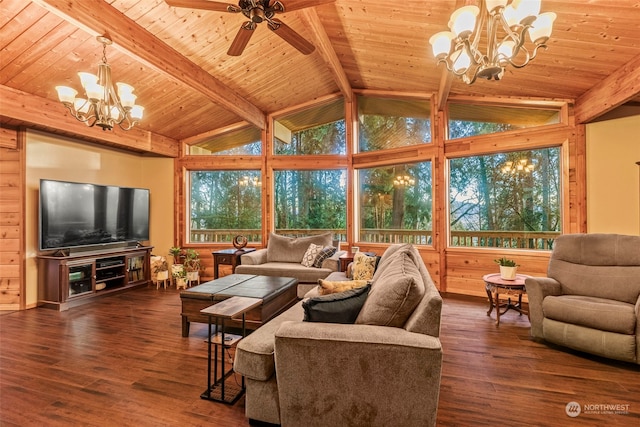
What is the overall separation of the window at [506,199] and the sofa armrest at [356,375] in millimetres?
3894

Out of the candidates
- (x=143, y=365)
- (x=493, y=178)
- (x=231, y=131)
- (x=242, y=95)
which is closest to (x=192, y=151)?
(x=231, y=131)

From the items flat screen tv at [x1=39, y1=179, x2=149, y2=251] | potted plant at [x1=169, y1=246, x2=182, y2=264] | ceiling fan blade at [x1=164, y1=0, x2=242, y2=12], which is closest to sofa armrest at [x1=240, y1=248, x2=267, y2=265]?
potted plant at [x1=169, y1=246, x2=182, y2=264]

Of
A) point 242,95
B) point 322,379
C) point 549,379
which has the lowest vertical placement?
point 549,379

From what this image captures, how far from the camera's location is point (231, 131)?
624 centimetres

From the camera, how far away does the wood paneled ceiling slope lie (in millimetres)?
2822

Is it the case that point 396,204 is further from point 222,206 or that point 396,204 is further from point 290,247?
point 222,206

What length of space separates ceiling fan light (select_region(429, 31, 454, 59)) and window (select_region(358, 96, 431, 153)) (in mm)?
2772

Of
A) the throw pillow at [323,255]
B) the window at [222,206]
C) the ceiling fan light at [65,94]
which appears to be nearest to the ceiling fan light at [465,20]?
the throw pillow at [323,255]

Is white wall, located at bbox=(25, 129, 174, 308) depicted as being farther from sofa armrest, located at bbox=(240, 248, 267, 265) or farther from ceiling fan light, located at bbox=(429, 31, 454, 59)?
ceiling fan light, located at bbox=(429, 31, 454, 59)

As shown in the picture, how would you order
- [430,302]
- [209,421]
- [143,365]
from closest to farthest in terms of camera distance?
[430,302] < [209,421] < [143,365]

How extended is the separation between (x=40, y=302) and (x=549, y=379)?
600 cm

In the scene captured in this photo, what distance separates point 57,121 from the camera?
13.4 ft

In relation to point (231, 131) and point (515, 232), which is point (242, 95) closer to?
point (231, 131)

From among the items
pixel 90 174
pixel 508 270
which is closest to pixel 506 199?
pixel 508 270
